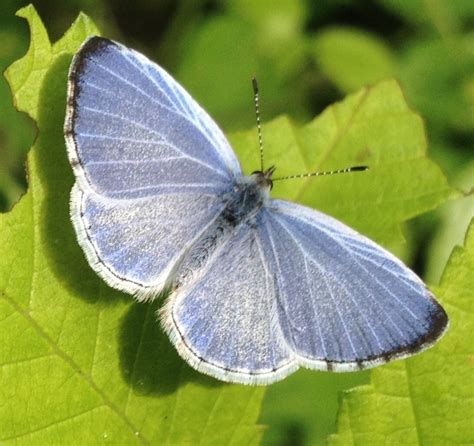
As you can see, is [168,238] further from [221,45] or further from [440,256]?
[221,45]

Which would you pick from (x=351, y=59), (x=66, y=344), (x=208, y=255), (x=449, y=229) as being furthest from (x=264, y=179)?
(x=351, y=59)

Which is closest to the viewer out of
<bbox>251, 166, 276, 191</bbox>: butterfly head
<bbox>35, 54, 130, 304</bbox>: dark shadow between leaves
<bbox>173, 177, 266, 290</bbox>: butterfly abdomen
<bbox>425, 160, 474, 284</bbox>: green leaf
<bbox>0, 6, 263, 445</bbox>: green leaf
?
<bbox>0, 6, 263, 445</bbox>: green leaf

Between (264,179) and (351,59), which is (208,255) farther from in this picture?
(351,59)

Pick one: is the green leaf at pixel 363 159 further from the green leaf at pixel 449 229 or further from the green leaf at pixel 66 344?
the green leaf at pixel 449 229

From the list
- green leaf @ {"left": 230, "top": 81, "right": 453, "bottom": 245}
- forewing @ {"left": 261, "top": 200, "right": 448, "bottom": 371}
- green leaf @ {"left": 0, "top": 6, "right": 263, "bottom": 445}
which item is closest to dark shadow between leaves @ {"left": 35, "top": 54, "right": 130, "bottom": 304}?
green leaf @ {"left": 0, "top": 6, "right": 263, "bottom": 445}

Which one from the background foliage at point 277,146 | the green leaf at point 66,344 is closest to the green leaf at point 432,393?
the background foliage at point 277,146

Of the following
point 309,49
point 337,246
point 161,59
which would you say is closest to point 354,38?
point 309,49

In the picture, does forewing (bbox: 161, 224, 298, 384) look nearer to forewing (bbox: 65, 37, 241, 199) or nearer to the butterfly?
the butterfly
